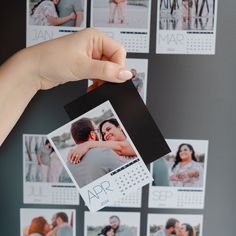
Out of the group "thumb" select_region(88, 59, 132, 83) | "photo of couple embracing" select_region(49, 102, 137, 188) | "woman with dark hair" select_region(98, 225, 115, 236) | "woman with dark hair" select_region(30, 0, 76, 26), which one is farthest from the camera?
"woman with dark hair" select_region(98, 225, 115, 236)

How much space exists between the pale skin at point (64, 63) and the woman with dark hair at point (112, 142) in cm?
10

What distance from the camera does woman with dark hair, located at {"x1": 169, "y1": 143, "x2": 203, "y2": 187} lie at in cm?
96

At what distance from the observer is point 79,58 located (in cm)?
65

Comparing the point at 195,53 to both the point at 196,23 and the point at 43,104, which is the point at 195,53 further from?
the point at 43,104

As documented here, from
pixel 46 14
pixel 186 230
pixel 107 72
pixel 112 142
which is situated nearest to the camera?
pixel 107 72

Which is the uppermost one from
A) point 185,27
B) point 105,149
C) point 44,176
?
point 185,27

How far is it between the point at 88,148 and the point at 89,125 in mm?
51

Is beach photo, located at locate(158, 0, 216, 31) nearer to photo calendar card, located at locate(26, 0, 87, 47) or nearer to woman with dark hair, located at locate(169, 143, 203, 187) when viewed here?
photo calendar card, located at locate(26, 0, 87, 47)

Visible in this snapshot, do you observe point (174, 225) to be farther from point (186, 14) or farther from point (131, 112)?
point (186, 14)

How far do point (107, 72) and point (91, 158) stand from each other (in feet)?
0.68

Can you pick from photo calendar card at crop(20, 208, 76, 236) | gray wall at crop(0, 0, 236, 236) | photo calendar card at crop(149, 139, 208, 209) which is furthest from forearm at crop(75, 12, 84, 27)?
photo calendar card at crop(20, 208, 76, 236)

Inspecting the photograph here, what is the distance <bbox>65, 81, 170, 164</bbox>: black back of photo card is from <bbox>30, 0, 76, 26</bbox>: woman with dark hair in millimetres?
282

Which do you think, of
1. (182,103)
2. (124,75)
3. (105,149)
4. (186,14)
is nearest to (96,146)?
(105,149)

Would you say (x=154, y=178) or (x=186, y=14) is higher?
(x=186, y=14)
